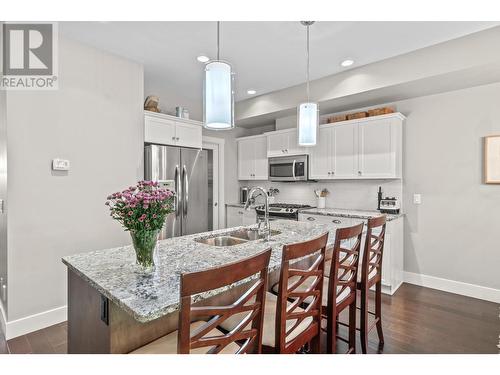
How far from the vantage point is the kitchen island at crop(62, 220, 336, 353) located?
42.9 inches

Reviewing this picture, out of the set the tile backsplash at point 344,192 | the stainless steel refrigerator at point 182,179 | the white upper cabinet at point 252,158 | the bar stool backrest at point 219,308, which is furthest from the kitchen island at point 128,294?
the white upper cabinet at point 252,158

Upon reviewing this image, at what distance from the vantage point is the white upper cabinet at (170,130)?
352 cm

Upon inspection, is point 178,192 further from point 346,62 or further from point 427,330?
point 427,330

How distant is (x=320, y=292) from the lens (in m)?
1.51

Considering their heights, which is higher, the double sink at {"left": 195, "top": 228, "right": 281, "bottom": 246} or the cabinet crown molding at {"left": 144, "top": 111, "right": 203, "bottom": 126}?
the cabinet crown molding at {"left": 144, "top": 111, "right": 203, "bottom": 126}

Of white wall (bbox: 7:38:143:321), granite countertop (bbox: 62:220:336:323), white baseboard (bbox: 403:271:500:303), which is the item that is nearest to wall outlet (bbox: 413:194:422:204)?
white baseboard (bbox: 403:271:500:303)

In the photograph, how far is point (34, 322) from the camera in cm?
254

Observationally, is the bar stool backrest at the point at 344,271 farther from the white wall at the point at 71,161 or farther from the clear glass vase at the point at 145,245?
the white wall at the point at 71,161

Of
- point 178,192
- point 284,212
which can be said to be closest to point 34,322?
point 178,192

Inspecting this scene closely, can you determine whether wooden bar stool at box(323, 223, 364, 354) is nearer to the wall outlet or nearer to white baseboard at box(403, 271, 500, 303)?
white baseboard at box(403, 271, 500, 303)

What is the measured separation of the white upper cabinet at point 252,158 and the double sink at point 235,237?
2.67 m

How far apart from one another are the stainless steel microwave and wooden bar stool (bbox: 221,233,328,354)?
9.83ft
